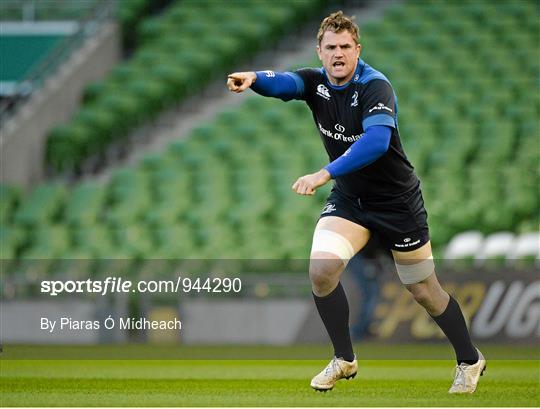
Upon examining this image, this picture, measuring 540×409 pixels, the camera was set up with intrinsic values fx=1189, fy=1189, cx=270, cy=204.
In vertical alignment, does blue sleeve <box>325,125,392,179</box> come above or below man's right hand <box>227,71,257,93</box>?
below

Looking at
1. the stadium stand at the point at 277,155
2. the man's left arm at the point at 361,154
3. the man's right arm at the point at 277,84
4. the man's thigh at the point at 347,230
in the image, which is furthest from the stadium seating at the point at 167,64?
the man's left arm at the point at 361,154

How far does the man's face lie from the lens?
601 centimetres

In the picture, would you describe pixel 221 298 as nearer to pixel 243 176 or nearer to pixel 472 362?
pixel 243 176

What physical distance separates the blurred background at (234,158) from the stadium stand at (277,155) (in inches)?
1.2

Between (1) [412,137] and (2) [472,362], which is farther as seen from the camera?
(1) [412,137]

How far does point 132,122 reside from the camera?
17516mm

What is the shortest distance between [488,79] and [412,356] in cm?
724

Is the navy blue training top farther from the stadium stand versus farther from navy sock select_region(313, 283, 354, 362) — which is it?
the stadium stand

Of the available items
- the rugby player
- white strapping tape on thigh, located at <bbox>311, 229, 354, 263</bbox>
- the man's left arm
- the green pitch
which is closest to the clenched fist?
the man's left arm

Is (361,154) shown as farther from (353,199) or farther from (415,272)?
(415,272)

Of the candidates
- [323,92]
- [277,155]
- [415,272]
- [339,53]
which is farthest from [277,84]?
[277,155]

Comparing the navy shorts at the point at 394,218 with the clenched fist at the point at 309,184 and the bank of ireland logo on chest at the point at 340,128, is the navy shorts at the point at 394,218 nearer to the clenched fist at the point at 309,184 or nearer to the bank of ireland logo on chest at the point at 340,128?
the bank of ireland logo on chest at the point at 340,128

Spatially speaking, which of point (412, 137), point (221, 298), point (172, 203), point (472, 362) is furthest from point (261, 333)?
point (472, 362)

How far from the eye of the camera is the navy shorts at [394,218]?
242 inches
